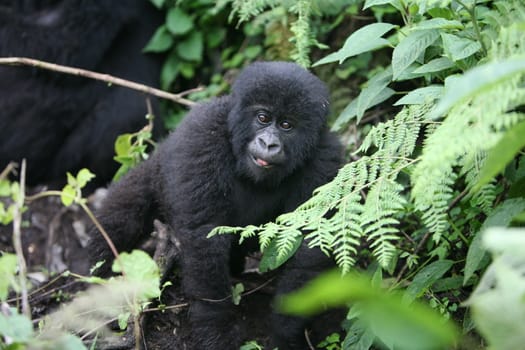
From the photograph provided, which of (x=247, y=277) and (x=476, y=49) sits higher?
(x=476, y=49)

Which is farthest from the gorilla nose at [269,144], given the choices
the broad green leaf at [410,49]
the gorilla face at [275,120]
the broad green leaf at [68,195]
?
the broad green leaf at [68,195]

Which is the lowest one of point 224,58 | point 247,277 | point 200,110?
point 247,277

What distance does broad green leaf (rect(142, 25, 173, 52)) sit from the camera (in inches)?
227

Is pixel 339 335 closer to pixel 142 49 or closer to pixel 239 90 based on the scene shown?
pixel 239 90

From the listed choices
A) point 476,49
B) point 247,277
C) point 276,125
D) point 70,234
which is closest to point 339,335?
point 247,277

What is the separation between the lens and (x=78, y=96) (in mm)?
5383

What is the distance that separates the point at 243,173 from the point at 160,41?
2.59 meters

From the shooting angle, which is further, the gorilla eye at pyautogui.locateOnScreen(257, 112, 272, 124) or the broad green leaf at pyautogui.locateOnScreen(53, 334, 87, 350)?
the gorilla eye at pyautogui.locateOnScreen(257, 112, 272, 124)

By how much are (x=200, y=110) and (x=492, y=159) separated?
6.79 feet

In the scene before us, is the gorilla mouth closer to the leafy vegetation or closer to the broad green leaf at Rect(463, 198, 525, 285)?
the leafy vegetation

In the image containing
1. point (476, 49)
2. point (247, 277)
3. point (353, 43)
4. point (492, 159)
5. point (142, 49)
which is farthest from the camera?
point (142, 49)

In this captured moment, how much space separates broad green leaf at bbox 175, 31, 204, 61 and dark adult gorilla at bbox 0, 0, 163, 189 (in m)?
0.46

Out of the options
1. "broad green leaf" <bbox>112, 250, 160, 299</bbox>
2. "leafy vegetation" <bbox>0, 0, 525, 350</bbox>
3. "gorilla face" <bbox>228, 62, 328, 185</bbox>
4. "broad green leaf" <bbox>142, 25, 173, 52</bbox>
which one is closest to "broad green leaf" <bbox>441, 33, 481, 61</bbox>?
"leafy vegetation" <bbox>0, 0, 525, 350</bbox>

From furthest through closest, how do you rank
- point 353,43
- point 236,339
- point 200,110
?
point 200,110 → point 236,339 → point 353,43
